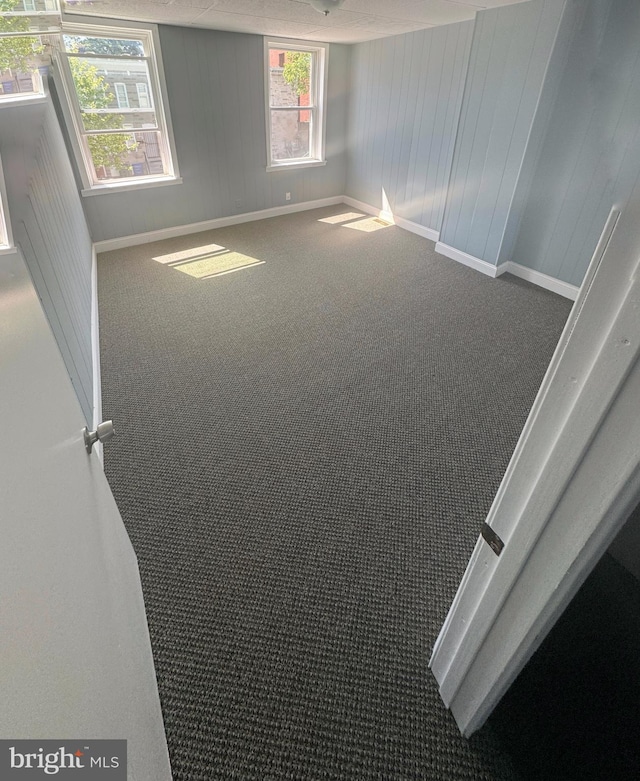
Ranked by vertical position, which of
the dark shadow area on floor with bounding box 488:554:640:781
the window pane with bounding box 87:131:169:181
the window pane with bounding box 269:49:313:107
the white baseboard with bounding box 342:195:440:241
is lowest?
the dark shadow area on floor with bounding box 488:554:640:781

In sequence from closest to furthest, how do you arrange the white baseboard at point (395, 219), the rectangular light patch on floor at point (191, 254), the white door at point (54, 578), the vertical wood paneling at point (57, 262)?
the white door at point (54, 578), the vertical wood paneling at point (57, 262), the rectangular light patch on floor at point (191, 254), the white baseboard at point (395, 219)

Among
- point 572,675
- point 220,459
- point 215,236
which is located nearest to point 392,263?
point 215,236

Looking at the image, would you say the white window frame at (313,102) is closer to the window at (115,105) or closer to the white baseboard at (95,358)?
the window at (115,105)

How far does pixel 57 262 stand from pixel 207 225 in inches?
126

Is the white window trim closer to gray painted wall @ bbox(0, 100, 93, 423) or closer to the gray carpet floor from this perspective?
gray painted wall @ bbox(0, 100, 93, 423)

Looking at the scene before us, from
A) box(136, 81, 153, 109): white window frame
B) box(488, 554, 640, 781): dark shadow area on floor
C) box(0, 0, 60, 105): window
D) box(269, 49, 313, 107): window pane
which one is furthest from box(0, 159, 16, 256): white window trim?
box(269, 49, 313, 107): window pane

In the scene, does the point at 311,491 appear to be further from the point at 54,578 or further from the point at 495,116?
the point at 495,116

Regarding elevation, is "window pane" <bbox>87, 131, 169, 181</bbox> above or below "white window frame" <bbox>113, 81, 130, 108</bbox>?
below

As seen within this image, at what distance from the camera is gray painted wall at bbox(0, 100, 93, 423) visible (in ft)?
4.50

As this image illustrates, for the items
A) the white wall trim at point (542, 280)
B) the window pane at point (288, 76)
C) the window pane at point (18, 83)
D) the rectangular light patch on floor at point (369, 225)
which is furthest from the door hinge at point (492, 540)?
the window pane at point (288, 76)

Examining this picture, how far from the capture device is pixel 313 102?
4.89 m

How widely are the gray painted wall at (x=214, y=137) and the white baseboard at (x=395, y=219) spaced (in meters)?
0.72

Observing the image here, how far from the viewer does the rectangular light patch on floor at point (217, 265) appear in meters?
3.84

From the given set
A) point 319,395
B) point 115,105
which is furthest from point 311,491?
point 115,105
